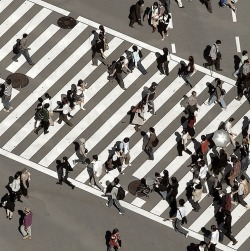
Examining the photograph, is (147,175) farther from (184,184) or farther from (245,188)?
(245,188)

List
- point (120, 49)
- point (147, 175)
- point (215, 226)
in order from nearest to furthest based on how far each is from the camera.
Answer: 1. point (215, 226)
2. point (147, 175)
3. point (120, 49)

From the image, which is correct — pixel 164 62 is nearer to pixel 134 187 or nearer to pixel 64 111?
pixel 64 111

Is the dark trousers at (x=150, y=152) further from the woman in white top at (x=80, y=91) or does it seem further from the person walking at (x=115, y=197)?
the woman in white top at (x=80, y=91)

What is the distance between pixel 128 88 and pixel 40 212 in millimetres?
8493

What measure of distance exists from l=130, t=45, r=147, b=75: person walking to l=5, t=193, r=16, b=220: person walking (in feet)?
32.3

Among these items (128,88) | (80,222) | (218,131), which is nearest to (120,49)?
(128,88)

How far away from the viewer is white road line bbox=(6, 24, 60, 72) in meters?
49.2

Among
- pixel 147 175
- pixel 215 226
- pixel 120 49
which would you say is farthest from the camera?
pixel 120 49

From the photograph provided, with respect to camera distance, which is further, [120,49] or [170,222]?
[120,49]

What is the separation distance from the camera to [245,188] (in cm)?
4488

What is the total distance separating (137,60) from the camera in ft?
160

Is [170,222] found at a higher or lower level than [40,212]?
higher

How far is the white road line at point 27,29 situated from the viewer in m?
49.7

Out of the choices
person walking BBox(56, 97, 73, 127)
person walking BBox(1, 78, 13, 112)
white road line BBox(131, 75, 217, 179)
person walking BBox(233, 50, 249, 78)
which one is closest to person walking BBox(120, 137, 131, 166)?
white road line BBox(131, 75, 217, 179)
